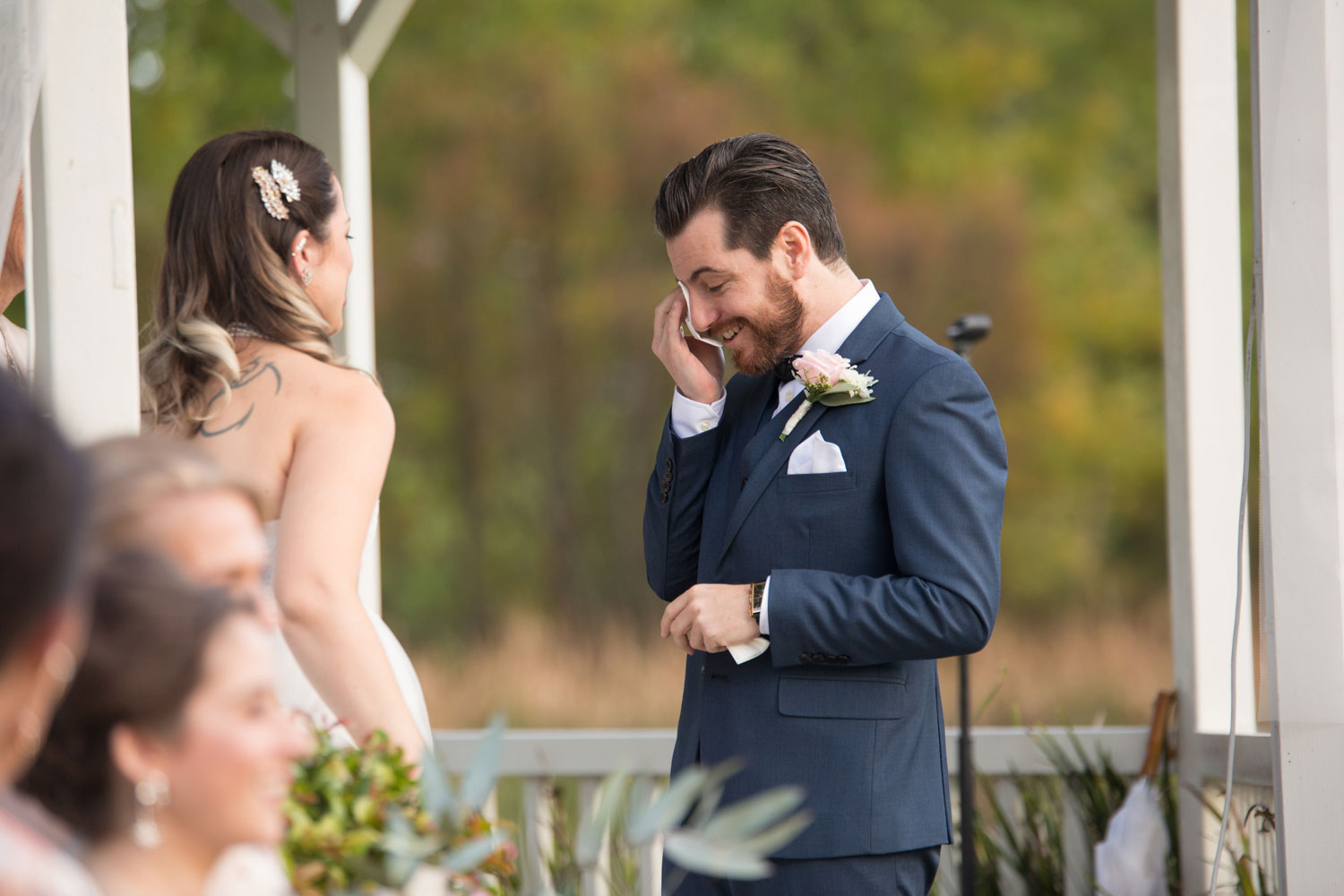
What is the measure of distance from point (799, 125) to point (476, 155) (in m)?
2.81

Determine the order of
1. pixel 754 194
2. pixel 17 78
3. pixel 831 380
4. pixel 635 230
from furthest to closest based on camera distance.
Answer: pixel 635 230
pixel 754 194
pixel 831 380
pixel 17 78

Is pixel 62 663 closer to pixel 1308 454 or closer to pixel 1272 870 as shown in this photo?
pixel 1308 454

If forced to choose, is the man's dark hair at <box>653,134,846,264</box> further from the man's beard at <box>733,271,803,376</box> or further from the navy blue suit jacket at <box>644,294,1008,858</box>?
the navy blue suit jacket at <box>644,294,1008,858</box>

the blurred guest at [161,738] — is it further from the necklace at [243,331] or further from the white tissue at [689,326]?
the white tissue at [689,326]

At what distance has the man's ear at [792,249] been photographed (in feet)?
8.08

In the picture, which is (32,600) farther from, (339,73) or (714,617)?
(339,73)

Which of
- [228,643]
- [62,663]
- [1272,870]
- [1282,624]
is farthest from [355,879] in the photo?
[1272,870]

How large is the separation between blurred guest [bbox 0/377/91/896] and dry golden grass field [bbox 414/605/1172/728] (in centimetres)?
711

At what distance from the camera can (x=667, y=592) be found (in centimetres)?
266

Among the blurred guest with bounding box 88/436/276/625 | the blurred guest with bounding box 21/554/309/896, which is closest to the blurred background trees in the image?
the blurred guest with bounding box 88/436/276/625

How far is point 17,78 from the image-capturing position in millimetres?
1812

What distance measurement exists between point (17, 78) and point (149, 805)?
1217 mm

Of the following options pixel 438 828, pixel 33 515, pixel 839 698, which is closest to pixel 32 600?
pixel 33 515

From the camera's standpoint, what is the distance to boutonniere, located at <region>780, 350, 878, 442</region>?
2303mm
